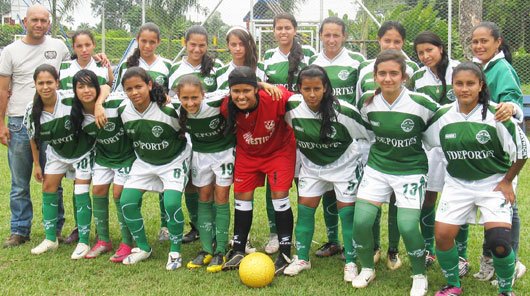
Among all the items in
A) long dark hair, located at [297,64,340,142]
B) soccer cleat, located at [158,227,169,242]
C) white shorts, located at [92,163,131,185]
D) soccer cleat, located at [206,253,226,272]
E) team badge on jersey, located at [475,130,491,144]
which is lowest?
soccer cleat, located at [158,227,169,242]

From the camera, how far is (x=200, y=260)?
184 inches

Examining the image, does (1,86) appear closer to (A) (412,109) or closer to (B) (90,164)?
(B) (90,164)

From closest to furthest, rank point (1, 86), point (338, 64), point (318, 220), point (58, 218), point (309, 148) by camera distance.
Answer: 1. point (309, 148)
2. point (338, 64)
3. point (1, 86)
4. point (58, 218)
5. point (318, 220)

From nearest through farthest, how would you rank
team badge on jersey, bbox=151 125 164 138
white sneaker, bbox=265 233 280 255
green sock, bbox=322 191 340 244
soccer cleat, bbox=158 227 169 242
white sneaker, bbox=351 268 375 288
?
white sneaker, bbox=351 268 375 288, team badge on jersey, bbox=151 125 164 138, green sock, bbox=322 191 340 244, white sneaker, bbox=265 233 280 255, soccer cleat, bbox=158 227 169 242

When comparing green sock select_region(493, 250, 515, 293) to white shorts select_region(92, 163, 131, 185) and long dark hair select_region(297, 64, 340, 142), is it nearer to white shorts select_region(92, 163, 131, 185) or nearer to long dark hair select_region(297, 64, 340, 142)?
long dark hair select_region(297, 64, 340, 142)

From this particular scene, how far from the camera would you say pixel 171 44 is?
1264cm

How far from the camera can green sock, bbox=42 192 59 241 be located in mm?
5039

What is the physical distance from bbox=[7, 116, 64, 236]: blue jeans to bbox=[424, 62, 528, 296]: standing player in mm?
3579

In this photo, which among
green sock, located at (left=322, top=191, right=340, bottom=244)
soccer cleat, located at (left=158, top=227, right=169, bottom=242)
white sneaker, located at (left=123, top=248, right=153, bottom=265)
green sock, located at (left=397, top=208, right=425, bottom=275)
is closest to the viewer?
green sock, located at (left=397, top=208, right=425, bottom=275)

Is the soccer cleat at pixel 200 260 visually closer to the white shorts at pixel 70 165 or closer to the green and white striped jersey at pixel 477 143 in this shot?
the white shorts at pixel 70 165

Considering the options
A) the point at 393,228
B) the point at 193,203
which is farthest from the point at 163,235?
the point at 393,228

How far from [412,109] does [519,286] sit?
4.97 ft

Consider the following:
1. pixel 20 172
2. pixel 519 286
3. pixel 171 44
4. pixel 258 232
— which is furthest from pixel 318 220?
pixel 171 44

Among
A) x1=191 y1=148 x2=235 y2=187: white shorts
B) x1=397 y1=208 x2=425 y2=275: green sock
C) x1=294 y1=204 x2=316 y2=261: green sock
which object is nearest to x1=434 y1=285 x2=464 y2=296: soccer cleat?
x1=397 y1=208 x2=425 y2=275: green sock
